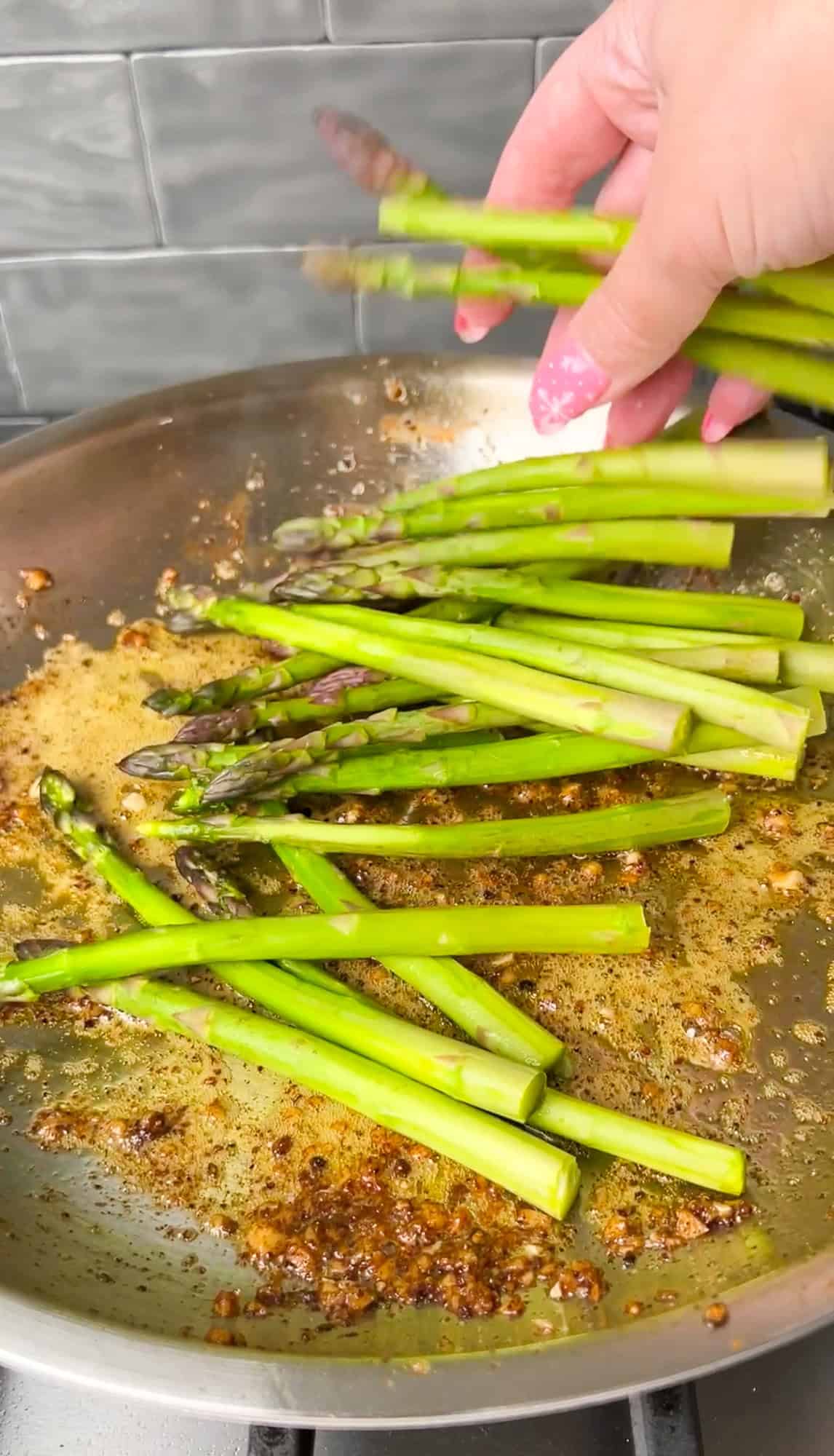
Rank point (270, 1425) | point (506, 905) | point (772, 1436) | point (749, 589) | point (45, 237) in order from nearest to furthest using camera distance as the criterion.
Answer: point (270, 1425)
point (772, 1436)
point (506, 905)
point (749, 589)
point (45, 237)

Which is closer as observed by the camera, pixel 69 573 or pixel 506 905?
pixel 506 905

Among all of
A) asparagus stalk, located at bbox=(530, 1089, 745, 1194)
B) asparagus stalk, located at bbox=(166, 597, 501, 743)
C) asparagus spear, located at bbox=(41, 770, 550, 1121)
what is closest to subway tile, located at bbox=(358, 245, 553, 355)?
asparagus stalk, located at bbox=(166, 597, 501, 743)

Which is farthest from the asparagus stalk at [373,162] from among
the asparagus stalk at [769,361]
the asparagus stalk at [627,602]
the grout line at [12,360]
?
the grout line at [12,360]

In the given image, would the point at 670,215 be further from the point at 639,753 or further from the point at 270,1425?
the point at 270,1425

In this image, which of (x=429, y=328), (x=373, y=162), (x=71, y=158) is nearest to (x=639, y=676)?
(x=373, y=162)

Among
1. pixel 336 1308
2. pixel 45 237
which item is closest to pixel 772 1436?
pixel 336 1308

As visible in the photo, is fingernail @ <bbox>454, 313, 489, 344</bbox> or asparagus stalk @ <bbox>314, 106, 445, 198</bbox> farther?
fingernail @ <bbox>454, 313, 489, 344</bbox>

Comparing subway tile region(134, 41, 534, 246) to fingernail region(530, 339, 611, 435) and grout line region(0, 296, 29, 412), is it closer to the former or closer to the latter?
grout line region(0, 296, 29, 412)
